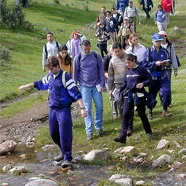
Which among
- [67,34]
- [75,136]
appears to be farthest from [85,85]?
[67,34]

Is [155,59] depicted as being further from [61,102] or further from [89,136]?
[61,102]

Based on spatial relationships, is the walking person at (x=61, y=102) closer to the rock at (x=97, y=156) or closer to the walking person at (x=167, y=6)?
the rock at (x=97, y=156)

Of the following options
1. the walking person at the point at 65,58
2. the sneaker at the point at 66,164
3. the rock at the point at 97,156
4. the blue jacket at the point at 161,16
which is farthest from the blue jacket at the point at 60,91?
the blue jacket at the point at 161,16

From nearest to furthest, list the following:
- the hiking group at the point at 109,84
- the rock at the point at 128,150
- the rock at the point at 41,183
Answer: the rock at the point at 41,183 → the hiking group at the point at 109,84 → the rock at the point at 128,150

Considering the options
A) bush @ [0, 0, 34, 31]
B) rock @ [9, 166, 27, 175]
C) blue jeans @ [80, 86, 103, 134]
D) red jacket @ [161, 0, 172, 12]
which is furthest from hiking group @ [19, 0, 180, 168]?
bush @ [0, 0, 34, 31]

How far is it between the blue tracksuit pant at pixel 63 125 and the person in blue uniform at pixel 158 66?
9.10ft

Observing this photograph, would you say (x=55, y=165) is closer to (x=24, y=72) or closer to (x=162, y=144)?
(x=162, y=144)

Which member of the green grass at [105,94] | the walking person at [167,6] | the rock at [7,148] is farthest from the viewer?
the walking person at [167,6]

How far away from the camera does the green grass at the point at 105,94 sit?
1182 cm

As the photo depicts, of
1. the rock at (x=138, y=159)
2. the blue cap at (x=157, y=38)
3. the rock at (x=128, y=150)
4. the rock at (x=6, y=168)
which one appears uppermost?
A: the blue cap at (x=157, y=38)

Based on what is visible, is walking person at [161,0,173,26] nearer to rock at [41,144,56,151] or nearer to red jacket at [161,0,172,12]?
red jacket at [161,0,172,12]

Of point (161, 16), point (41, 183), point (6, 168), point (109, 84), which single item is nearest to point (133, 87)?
point (109, 84)

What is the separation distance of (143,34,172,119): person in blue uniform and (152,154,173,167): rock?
2.37 meters

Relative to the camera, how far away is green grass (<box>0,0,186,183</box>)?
11820mm
